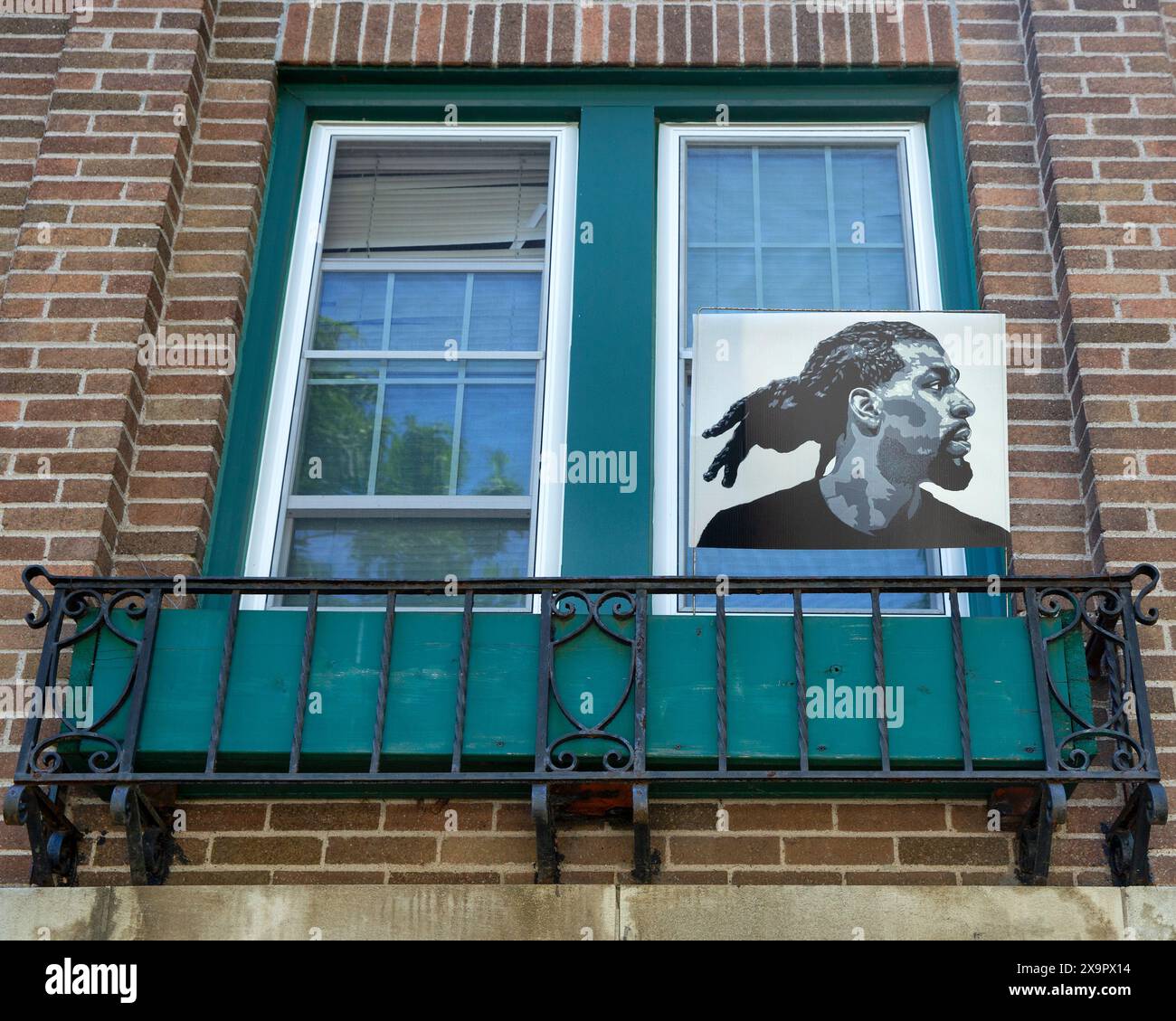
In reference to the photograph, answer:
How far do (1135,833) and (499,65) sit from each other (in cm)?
345

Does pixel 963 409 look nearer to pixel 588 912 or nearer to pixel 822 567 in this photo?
pixel 822 567

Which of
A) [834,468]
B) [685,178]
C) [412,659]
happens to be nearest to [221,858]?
[412,659]

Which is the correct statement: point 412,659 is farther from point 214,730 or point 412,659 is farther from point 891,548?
point 891,548

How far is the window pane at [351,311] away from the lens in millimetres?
5527

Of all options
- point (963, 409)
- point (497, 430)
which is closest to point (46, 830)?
point (497, 430)

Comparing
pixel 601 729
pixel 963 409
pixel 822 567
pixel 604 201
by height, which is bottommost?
pixel 601 729

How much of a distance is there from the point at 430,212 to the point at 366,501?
49.6 inches

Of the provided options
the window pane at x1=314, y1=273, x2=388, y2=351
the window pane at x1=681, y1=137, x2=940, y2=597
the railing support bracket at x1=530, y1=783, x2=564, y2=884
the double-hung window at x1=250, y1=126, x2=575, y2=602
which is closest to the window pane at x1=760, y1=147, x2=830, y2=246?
the window pane at x1=681, y1=137, x2=940, y2=597

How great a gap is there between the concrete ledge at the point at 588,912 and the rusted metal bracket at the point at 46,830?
11 cm

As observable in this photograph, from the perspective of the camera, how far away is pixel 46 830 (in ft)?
14.0

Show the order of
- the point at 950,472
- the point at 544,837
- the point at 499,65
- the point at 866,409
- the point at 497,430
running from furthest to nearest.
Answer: the point at 499,65 → the point at 497,430 → the point at 866,409 → the point at 950,472 → the point at 544,837

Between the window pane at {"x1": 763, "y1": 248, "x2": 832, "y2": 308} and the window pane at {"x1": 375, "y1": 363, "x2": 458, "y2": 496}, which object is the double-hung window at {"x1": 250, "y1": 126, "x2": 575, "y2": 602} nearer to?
the window pane at {"x1": 375, "y1": 363, "x2": 458, "y2": 496}

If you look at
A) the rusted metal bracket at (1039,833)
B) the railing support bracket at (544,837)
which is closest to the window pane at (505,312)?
the railing support bracket at (544,837)

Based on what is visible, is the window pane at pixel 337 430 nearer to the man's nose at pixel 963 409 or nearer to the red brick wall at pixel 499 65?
the red brick wall at pixel 499 65
